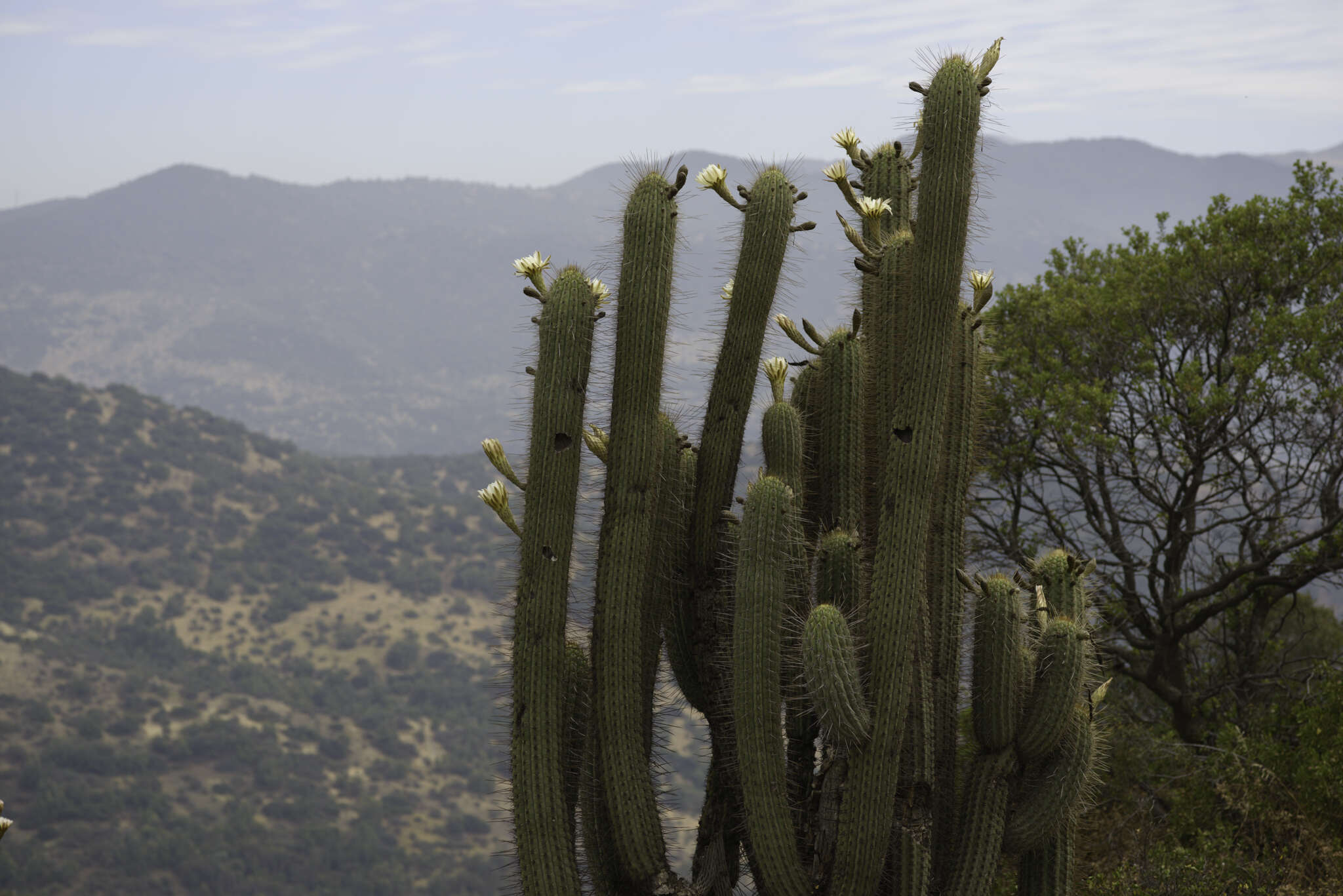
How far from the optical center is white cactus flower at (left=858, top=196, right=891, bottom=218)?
4.59 metres

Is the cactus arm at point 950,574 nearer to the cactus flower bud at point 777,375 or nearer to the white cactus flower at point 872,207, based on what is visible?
the white cactus flower at point 872,207

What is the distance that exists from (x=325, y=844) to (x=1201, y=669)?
55853 millimetres

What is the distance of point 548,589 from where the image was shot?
4328mm

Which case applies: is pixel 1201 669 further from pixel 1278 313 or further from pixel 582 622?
pixel 582 622

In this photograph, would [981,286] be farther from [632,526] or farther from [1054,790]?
[1054,790]

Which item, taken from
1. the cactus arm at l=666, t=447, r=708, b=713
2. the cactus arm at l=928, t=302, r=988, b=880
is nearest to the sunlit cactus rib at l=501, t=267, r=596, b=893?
the cactus arm at l=666, t=447, r=708, b=713

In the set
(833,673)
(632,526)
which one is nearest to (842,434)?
(632,526)

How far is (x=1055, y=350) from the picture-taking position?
11695 mm

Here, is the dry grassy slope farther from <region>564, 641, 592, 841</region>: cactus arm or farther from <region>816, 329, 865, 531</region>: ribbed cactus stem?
<region>816, 329, 865, 531</region>: ribbed cactus stem

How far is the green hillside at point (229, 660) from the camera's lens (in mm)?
55000

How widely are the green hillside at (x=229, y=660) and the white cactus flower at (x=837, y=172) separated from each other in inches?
1425

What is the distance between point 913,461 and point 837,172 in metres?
1.39

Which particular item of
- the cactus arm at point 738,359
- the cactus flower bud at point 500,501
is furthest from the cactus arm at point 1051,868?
the cactus flower bud at point 500,501

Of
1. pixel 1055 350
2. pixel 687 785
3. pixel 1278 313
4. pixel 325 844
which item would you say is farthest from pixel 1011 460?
pixel 687 785
